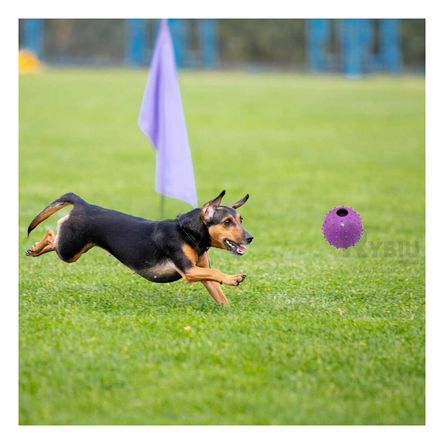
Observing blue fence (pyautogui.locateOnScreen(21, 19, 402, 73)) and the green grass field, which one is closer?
the green grass field

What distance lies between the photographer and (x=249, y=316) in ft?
21.2

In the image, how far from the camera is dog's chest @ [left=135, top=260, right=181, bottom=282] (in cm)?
643

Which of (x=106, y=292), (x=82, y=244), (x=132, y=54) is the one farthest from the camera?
(x=132, y=54)

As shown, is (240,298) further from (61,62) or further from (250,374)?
(61,62)

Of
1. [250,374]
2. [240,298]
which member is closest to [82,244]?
[240,298]

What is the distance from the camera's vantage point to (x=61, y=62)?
45.2m

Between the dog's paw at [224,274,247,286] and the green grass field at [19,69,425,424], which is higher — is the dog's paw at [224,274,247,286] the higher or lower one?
the higher one

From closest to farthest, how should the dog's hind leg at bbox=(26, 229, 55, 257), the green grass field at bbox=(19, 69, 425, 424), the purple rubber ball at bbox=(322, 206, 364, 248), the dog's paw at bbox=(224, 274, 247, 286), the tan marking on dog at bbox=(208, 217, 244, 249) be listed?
the green grass field at bbox=(19, 69, 425, 424) < the dog's paw at bbox=(224, 274, 247, 286) < the tan marking on dog at bbox=(208, 217, 244, 249) < the dog's hind leg at bbox=(26, 229, 55, 257) < the purple rubber ball at bbox=(322, 206, 364, 248)

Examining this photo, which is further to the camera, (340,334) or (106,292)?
(106,292)

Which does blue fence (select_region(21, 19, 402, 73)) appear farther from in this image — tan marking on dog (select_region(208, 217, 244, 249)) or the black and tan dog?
tan marking on dog (select_region(208, 217, 244, 249))

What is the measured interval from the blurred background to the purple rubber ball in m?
32.7

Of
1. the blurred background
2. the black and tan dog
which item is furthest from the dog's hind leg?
the blurred background
